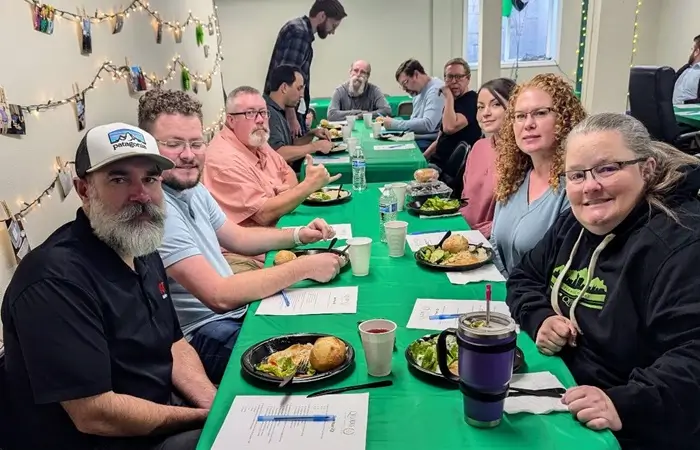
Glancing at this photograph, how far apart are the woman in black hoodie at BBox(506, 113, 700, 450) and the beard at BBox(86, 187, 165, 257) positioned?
40.5 inches

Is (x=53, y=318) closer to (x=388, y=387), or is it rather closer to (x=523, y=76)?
(x=388, y=387)

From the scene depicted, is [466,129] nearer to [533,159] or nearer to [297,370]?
[533,159]

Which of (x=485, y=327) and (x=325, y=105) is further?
(x=325, y=105)

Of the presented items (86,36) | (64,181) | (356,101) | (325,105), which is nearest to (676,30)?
(356,101)

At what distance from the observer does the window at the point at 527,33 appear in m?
8.88

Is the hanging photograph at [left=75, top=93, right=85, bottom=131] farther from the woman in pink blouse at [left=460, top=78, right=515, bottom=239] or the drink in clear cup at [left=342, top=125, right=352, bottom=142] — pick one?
the drink in clear cup at [left=342, top=125, right=352, bottom=142]

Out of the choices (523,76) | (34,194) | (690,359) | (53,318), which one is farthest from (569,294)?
(523,76)

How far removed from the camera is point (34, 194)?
2043mm

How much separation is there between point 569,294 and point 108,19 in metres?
2.82

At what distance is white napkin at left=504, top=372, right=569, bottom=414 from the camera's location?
1.13 meters

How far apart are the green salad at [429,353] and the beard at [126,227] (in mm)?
751

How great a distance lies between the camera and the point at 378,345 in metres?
1.27

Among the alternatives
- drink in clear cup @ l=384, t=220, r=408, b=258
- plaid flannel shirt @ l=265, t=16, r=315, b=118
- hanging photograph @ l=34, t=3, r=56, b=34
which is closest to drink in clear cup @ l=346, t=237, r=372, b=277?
drink in clear cup @ l=384, t=220, r=408, b=258

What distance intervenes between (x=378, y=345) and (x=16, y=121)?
4.93ft
